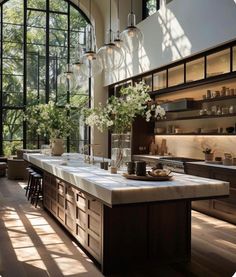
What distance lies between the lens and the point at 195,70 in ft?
23.8

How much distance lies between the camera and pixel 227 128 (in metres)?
6.45

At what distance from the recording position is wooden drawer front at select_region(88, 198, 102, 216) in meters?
3.50

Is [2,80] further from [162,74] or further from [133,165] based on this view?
[133,165]

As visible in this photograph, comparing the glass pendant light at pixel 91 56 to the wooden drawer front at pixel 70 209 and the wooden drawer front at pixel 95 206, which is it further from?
the wooden drawer front at pixel 95 206

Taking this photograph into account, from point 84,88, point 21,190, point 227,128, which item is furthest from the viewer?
point 84,88

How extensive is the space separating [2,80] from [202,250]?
8.93 meters

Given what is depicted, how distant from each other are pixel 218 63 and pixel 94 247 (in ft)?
14.0

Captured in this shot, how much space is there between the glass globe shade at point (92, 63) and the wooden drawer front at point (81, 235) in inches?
80.6

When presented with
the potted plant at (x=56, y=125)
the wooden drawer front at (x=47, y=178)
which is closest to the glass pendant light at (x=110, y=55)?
the potted plant at (x=56, y=125)

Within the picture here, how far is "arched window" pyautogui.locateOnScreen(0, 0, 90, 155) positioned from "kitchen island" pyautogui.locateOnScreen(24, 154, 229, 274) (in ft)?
25.4

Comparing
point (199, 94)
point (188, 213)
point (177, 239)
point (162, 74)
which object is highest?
point (162, 74)

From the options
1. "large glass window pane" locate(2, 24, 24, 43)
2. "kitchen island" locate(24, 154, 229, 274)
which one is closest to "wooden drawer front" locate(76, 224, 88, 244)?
"kitchen island" locate(24, 154, 229, 274)

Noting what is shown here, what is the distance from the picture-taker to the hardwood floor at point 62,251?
3.49 metres

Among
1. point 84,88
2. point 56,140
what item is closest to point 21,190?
point 56,140
